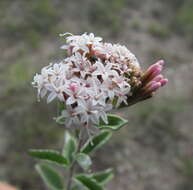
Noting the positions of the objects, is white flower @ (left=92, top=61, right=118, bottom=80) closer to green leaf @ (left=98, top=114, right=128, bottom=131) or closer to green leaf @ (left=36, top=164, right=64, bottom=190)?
green leaf @ (left=98, top=114, right=128, bottom=131)

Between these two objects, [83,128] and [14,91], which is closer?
[83,128]

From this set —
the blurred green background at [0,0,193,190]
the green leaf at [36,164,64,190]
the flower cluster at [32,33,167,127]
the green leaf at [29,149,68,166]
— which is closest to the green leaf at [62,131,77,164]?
the green leaf at [29,149,68,166]

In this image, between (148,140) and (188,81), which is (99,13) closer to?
(188,81)

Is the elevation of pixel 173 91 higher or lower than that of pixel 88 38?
higher

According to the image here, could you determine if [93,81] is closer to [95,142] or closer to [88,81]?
[88,81]

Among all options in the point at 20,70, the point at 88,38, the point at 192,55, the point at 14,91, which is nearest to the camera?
the point at 88,38

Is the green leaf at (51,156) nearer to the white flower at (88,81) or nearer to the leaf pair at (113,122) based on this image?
the leaf pair at (113,122)

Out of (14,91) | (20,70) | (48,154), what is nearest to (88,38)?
(48,154)
